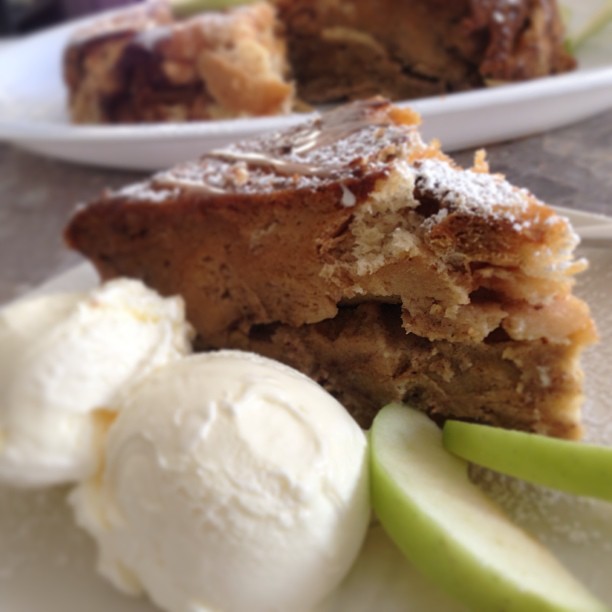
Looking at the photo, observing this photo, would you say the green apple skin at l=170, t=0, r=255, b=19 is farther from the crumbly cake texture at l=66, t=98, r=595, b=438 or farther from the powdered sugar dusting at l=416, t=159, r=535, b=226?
the powdered sugar dusting at l=416, t=159, r=535, b=226

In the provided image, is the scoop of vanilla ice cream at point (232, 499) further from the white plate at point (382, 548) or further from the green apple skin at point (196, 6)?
the green apple skin at point (196, 6)

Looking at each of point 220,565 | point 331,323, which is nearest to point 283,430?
point 220,565

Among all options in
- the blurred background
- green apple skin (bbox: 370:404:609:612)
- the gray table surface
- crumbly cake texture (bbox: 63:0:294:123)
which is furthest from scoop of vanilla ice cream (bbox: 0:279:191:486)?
the blurred background

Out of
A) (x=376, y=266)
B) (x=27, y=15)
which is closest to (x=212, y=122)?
(x=376, y=266)

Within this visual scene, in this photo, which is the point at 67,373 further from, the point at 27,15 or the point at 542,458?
the point at 27,15

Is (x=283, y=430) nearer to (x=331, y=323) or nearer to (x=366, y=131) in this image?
(x=331, y=323)

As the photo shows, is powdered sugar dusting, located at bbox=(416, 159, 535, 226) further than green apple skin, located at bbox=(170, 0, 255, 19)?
No
